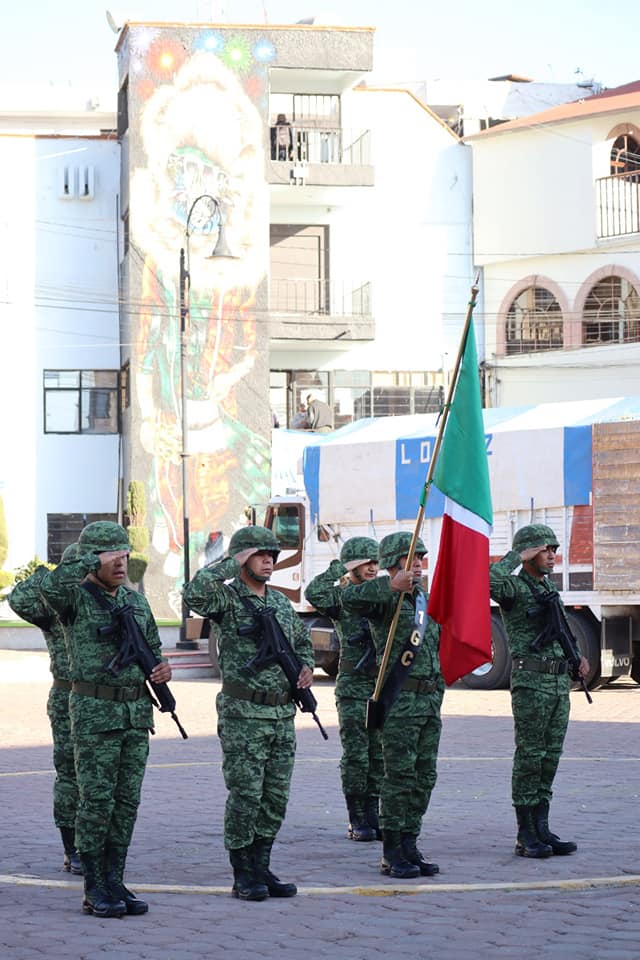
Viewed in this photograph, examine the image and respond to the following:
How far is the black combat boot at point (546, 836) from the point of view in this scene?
394 inches

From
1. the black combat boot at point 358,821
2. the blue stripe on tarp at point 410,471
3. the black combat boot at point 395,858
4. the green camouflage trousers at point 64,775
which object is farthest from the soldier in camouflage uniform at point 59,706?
the blue stripe on tarp at point 410,471

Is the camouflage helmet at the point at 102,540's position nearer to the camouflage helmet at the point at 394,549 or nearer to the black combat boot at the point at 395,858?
the camouflage helmet at the point at 394,549

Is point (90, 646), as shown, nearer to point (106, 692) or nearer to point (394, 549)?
point (106, 692)

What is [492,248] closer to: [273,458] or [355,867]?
[273,458]

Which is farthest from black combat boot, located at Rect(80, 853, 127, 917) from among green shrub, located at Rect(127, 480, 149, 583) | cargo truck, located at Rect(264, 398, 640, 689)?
green shrub, located at Rect(127, 480, 149, 583)

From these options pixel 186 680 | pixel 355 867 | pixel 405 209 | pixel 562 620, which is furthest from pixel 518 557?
pixel 405 209

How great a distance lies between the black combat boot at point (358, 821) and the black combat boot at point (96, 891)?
2804mm

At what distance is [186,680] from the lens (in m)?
27.3

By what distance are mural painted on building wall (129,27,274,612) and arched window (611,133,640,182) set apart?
8540 millimetres

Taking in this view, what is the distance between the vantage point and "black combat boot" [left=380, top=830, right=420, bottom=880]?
9312 mm

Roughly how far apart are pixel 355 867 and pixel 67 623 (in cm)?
240

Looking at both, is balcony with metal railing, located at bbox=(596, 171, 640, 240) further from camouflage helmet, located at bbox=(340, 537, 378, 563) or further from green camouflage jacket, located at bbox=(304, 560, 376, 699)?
green camouflage jacket, located at bbox=(304, 560, 376, 699)

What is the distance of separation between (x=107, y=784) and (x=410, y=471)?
647 inches

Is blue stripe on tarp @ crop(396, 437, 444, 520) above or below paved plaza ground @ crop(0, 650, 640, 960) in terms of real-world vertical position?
above
